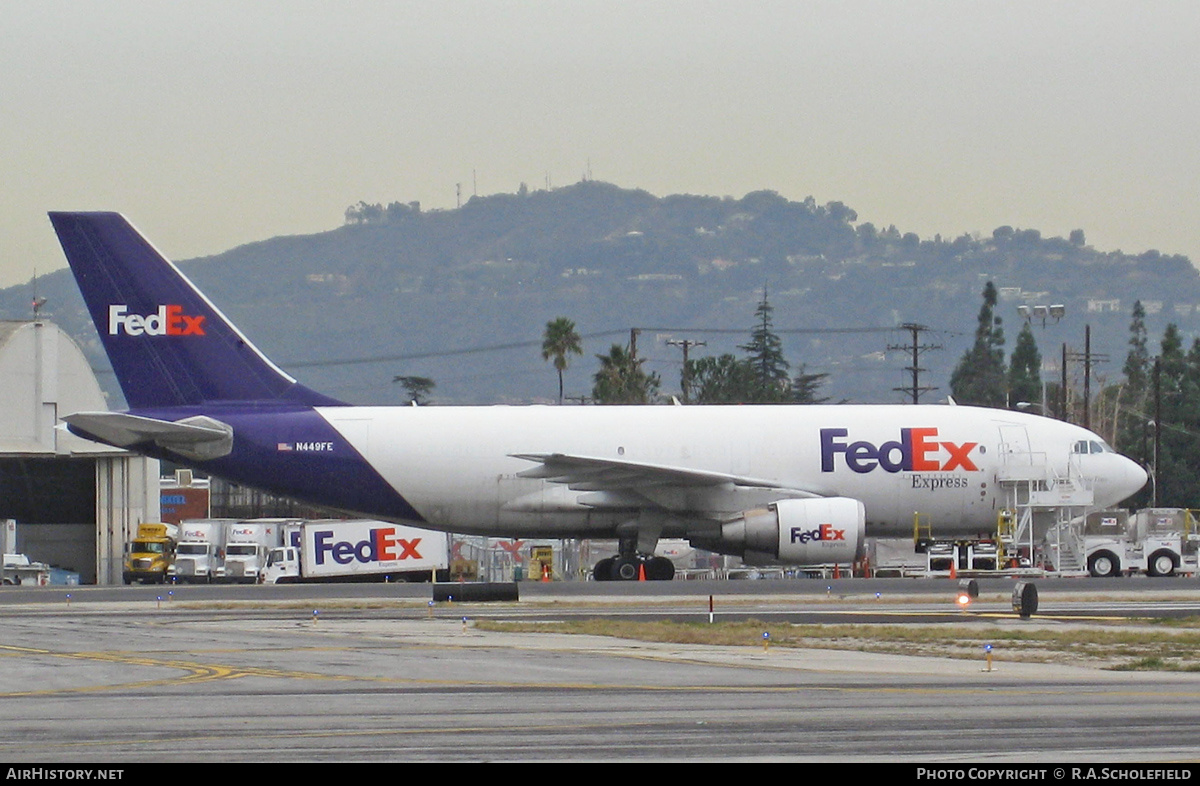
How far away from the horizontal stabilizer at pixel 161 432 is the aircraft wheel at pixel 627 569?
28.3 feet

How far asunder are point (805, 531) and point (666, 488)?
311cm

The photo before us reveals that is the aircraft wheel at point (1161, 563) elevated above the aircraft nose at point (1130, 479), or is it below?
below

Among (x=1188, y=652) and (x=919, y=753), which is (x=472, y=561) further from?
(x=919, y=753)

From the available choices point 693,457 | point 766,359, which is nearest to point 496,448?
point 693,457

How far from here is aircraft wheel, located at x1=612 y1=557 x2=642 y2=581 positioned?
117ft

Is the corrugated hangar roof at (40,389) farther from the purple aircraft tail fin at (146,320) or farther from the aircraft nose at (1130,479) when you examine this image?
the aircraft nose at (1130,479)

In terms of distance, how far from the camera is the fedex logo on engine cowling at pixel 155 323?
35844 mm

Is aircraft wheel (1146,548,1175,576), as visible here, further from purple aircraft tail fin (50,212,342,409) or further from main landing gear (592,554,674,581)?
purple aircraft tail fin (50,212,342,409)

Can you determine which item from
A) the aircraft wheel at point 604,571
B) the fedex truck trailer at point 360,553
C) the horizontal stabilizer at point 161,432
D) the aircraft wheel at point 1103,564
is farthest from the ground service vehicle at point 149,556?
the aircraft wheel at point 1103,564

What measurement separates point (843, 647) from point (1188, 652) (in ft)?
12.6

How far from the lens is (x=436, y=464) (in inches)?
1394

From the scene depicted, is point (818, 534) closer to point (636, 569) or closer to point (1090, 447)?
point (636, 569)

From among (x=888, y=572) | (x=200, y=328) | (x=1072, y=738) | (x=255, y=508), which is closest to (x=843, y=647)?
(x=1072, y=738)

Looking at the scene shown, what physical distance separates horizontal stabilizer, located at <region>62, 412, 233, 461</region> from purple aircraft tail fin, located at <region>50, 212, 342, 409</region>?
1.07 m
